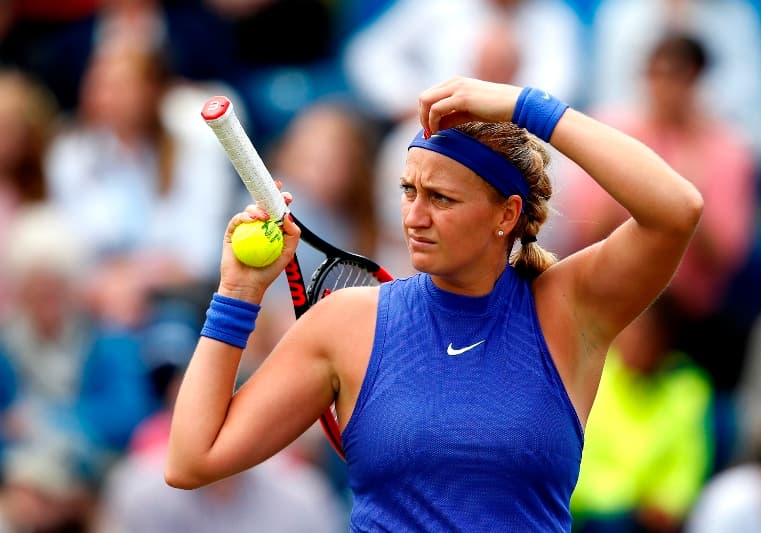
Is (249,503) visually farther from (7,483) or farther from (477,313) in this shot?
(477,313)

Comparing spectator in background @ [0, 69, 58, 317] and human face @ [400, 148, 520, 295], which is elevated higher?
human face @ [400, 148, 520, 295]

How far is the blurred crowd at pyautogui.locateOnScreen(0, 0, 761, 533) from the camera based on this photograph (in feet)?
20.7

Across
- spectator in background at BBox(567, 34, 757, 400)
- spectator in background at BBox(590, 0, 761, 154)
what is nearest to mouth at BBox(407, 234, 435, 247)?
spectator in background at BBox(567, 34, 757, 400)

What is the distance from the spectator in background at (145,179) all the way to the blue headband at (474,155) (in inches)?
164

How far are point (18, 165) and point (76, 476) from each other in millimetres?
1928

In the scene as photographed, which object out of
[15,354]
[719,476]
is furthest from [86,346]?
[719,476]

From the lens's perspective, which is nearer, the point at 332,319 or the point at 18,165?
the point at 332,319

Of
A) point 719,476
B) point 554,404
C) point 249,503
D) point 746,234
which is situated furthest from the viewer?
point 746,234

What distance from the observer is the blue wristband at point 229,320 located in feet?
11.1

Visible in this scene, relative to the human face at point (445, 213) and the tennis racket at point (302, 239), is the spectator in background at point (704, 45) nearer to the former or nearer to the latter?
the tennis racket at point (302, 239)

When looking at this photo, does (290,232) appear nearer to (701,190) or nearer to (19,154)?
(701,190)

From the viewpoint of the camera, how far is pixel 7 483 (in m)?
6.22

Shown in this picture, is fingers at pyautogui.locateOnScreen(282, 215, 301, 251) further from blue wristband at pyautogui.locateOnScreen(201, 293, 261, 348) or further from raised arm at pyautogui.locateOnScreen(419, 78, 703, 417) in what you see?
raised arm at pyautogui.locateOnScreen(419, 78, 703, 417)

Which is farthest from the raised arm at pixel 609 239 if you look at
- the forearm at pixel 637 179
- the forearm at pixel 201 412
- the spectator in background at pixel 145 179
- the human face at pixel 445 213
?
the spectator in background at pixel 145 179
